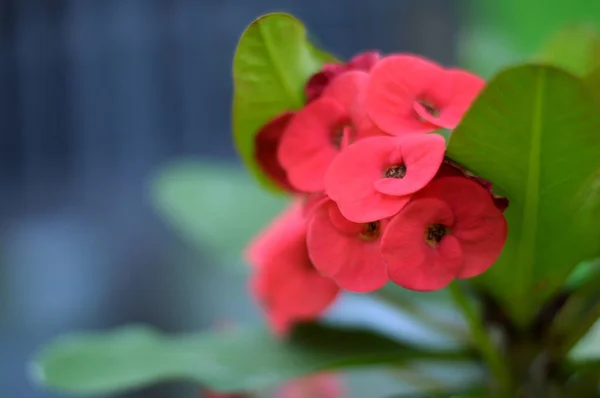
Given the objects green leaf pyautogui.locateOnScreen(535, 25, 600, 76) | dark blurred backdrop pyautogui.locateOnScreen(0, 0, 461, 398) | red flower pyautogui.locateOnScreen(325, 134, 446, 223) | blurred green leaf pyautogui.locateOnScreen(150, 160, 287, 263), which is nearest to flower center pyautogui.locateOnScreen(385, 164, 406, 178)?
red flower pyautogui.locateOnScreen(325, 134, 446, 223)

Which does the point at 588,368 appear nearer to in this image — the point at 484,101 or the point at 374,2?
the point at 484,101

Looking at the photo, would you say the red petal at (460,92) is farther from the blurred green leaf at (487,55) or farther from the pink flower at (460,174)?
the blurred green leaf at (487,55)

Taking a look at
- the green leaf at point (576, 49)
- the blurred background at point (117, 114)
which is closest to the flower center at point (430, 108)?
the green leaf at point (576, 49)

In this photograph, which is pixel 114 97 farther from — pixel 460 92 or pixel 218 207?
pixel 460 92

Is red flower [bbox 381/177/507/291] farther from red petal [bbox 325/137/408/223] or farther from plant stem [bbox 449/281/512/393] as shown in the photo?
plant stem [bbox 449/281/512/393]

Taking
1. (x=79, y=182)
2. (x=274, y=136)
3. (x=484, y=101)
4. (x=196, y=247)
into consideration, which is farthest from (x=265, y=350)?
(x=79, y=182)

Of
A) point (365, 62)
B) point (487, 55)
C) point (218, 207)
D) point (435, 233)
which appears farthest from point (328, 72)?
point (487, 55)

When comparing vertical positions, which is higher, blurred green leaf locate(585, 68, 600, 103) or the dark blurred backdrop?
the dark blurred backdrop
